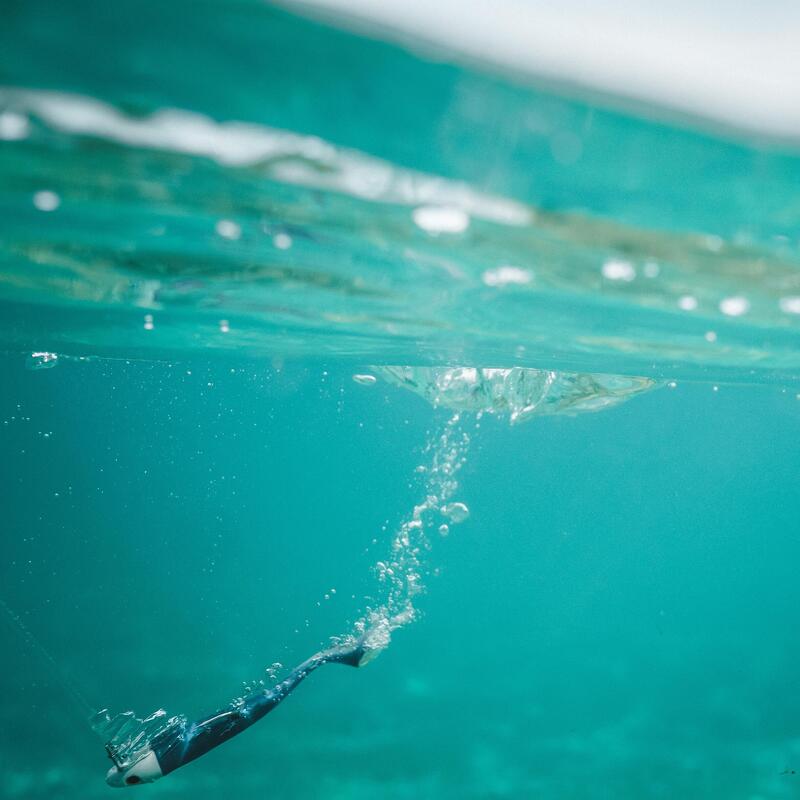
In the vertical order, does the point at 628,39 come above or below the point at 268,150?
below

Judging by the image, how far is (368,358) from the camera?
752 inches

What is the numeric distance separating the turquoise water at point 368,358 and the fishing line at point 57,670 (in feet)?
0.98

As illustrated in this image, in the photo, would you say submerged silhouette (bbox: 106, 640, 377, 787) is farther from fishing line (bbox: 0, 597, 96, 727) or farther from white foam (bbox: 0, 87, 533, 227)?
fishing line (bbox: 0, 597, 96, 727)

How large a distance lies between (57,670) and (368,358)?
63.2 ft

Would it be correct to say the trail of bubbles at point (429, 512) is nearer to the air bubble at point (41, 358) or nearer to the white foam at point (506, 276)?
the air bubble at point (41, 358)

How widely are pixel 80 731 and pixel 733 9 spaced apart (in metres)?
25.6

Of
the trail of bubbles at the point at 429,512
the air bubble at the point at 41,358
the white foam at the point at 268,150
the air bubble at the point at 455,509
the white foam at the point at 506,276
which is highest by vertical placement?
the trail of bubbles at the point at 429,512

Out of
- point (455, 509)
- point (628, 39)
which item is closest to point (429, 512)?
point (455, 509)

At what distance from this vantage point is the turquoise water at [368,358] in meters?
5.35

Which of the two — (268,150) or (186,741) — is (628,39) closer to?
(268,150)

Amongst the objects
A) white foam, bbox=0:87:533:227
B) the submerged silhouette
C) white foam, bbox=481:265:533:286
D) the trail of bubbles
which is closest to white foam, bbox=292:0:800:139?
white foam, bbox=0:87:533:227

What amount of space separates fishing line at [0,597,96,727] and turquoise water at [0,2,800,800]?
30cm

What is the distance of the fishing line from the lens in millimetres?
21016

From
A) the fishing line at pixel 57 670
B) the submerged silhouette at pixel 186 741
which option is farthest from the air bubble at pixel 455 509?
the fishing line at pixel 57 670
